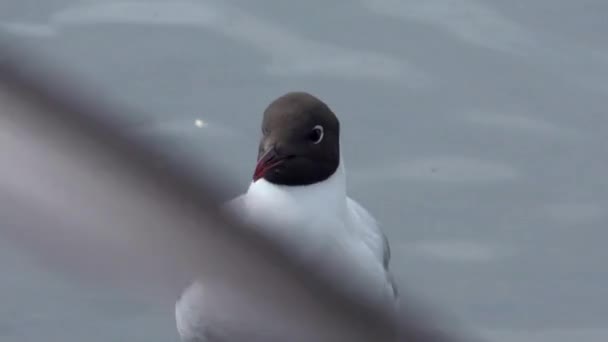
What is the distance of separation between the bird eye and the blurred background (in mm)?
1122

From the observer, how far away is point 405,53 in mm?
8164

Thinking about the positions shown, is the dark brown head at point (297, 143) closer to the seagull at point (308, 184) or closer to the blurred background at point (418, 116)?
the seagull at point (308, 184)

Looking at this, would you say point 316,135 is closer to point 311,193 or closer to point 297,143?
point 297,143

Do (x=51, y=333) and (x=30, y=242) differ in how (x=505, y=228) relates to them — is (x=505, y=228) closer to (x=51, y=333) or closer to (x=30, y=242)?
(x=51, y=333)

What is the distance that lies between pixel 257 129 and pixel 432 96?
1149 millimetres

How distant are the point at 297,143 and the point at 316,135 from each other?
12 cm

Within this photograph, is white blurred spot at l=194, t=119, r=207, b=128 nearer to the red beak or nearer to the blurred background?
the blurred background

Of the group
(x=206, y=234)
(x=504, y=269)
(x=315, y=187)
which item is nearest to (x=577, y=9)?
(x=504, y=269)

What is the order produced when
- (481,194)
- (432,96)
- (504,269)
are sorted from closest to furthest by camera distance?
(504,269) → (481,194) → (432,96)

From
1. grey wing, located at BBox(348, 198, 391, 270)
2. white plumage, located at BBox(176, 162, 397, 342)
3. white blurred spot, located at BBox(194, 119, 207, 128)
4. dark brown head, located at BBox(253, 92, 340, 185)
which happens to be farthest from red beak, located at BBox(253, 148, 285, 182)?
white blurred spot, located at BBox(194, 119, 207, 128)

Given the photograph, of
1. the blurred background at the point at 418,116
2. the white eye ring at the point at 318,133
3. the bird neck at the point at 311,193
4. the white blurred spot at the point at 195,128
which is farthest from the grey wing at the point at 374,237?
the white blurred spot at the point at 195,128

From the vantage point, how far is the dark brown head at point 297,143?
518 centimetres

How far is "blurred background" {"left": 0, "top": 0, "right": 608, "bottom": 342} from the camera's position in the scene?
21.0 feet

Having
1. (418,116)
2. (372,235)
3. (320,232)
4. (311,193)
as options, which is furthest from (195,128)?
(320,232)
